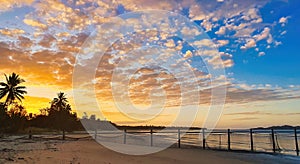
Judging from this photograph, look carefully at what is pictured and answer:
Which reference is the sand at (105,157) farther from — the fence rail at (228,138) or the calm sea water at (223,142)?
the calm sea water at (223,142)

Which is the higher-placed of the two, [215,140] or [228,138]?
[228,138]

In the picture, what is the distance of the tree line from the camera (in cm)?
4091

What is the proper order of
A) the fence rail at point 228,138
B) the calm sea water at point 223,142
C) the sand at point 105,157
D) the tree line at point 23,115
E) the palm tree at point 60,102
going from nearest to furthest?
the sand at point 105,157
the fence rail at point 228,138
the calm sea water at point 223,142
the tree line at point 23,115
the palm tree at point 60,102

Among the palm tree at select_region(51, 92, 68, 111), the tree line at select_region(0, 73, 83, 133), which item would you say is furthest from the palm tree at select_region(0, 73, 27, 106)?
the palm tree at select_region(51, 92, 68, 111)

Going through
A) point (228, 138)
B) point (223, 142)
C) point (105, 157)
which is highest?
point (228, 138)

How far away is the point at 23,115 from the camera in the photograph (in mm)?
51781

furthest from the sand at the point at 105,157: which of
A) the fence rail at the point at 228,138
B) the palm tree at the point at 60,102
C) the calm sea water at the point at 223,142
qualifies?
the palm tree at the point at 60,102

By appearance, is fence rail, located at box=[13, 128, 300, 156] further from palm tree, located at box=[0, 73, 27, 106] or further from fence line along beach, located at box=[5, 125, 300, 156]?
palm tree, located at box=[0, 73, 27, 106]

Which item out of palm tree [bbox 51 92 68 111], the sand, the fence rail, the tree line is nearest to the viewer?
the sand

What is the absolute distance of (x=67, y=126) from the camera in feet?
221

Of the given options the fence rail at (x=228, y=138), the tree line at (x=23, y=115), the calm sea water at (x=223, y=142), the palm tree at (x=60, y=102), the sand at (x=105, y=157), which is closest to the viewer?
the sand at (x=105, y=157)

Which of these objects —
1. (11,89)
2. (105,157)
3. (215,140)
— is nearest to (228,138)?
(105,157)

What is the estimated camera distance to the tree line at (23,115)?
40.9m

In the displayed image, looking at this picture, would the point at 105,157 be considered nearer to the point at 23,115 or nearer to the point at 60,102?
the point at 23,115
